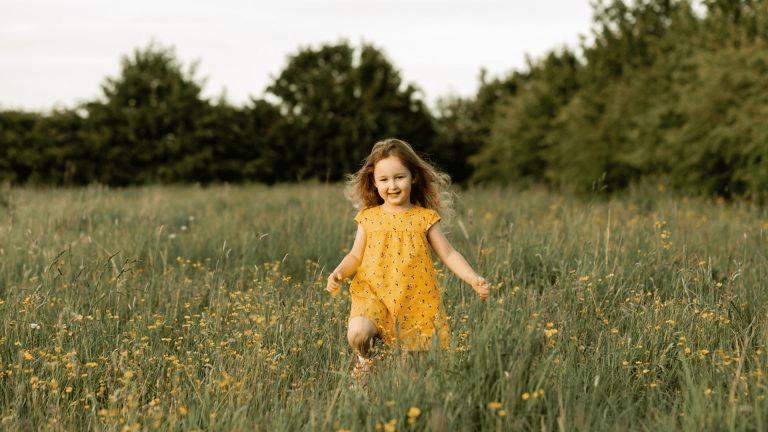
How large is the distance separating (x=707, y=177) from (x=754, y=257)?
31.2 feet

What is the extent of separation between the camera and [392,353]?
3482 mm

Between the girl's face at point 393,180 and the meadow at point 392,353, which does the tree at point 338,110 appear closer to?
the meadow at point 392,353

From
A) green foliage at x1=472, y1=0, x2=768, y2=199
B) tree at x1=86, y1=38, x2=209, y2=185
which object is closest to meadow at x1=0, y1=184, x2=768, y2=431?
green foliage at x1=472, y1=0, x2=768, y2=199

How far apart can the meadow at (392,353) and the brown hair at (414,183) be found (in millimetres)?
579

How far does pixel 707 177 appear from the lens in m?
14.8

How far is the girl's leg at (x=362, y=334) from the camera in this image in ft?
12.2

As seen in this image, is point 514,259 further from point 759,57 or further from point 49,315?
point 759,57

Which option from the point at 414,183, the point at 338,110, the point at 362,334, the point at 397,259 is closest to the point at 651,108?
the point at 414,183

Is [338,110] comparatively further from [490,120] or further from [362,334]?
[362,334]

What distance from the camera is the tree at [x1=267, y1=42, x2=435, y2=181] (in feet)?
100

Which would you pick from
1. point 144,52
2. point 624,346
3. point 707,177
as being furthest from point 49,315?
point 144,52

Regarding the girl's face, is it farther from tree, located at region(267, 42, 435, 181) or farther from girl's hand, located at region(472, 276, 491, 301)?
tree, located at region(267, 42, 435, 181)

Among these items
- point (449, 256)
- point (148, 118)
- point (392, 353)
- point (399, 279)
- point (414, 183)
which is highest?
point (148, 118)

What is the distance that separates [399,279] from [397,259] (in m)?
0.12
